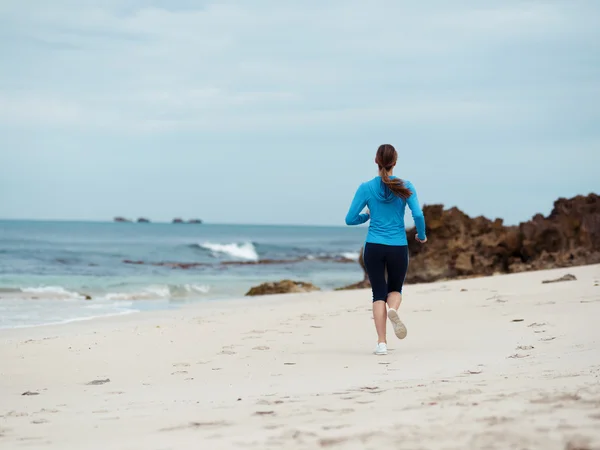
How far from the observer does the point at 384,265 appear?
21.6ft

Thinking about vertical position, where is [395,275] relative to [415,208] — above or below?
below

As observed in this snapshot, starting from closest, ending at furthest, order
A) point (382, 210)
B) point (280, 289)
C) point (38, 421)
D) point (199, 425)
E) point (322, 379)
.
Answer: point (199, 425) → point (38, 421) → point (322, 379) → point (382, 210) → point (280, 289)

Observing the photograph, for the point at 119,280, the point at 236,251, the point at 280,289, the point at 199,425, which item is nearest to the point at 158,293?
the point at 280,289

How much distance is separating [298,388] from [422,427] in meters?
1.67

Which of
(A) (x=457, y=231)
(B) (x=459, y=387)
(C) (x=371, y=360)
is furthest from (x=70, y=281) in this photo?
(B) (x=459, y=387)

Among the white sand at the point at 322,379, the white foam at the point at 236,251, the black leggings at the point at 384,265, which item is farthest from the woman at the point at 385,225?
the white foam at the point at 236,251

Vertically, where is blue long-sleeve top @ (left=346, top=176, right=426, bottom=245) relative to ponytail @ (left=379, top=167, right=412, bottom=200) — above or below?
below

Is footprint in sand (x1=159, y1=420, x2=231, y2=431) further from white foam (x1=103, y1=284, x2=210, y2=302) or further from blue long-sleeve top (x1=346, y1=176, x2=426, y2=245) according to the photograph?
white foam (x1=103, y1=284, x2=210, y2=302)

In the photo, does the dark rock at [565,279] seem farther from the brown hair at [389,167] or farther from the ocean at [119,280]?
the ocean at [119,280]

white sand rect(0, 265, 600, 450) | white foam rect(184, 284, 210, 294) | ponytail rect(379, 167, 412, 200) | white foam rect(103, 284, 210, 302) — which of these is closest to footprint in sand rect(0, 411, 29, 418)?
white sand rect(0, 265, 600, 450)

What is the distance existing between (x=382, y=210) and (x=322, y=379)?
1.81 meters

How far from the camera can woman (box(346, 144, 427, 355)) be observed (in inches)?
251

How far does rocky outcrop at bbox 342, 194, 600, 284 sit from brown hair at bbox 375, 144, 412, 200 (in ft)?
31.5

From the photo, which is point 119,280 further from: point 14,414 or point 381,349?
point 14,414
